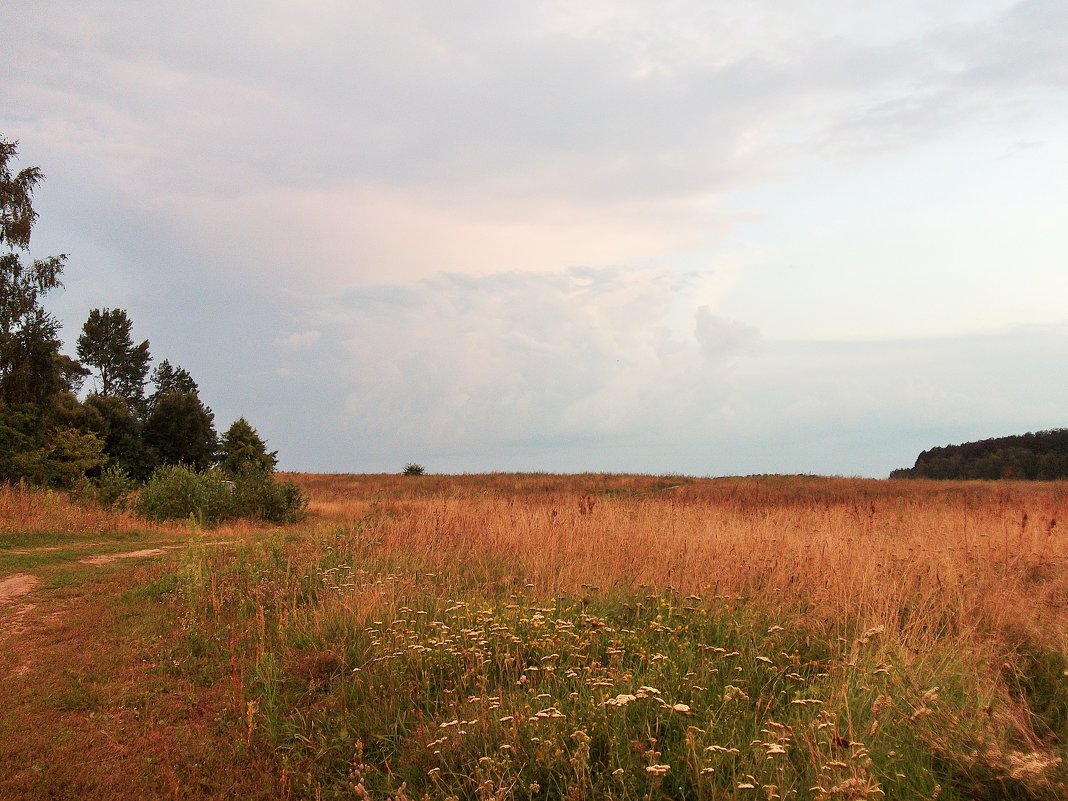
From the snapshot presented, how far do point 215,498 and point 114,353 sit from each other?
44.6 metres

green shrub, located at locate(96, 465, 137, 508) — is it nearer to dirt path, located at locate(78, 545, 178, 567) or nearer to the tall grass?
dirt path, located at locate(78, 545, 178, 567)

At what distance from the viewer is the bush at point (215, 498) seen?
19.0 m

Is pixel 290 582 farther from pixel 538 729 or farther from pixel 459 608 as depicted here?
pixel 538 729

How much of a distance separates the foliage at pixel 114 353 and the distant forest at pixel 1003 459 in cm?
5686

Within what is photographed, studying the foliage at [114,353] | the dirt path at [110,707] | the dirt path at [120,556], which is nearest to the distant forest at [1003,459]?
the dirt path at [120,556]

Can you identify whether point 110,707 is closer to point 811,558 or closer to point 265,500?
point 811,558

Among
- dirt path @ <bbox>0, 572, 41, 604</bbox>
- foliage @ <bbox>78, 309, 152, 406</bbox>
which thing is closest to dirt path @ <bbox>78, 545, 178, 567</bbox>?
dirt path @ <bbox>0, 572, 41, 604</bbox>

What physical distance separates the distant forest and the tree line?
124 feet

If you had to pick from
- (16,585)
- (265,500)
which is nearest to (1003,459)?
(265,500)

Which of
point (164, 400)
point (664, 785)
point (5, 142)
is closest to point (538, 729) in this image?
point (664, 785)

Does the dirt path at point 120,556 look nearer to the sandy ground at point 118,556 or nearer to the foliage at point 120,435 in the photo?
the sandy ground at point 118,556

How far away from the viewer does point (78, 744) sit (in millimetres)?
4902

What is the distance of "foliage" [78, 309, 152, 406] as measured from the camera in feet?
182

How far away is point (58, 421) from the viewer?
3362cm
